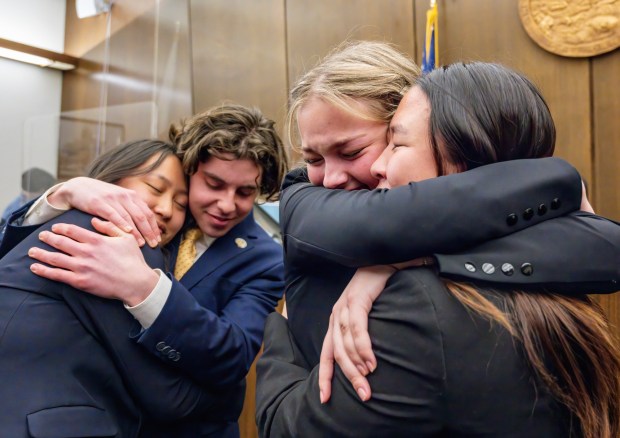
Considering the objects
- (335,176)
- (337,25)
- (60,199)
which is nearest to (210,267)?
(60,199)

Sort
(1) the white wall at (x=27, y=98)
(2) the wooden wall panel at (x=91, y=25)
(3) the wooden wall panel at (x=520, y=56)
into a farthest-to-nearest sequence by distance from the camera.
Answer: (1) the white wall at (x=27, y=98) < (2) the wooden wall panel at (x=91, y=25) < (3) the wooden wall panel at (x=520, y=56)

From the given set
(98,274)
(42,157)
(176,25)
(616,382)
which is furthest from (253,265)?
(42,157)

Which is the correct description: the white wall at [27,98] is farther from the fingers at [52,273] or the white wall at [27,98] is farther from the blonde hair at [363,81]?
the blonde hair at [363,81]

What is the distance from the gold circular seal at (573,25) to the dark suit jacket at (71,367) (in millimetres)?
2778

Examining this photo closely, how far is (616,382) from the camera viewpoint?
75 centimetres

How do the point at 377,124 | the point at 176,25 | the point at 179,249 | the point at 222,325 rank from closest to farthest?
the point at 377,124 → the point at 222,325 → the point at 179,249 → the point at 176,25

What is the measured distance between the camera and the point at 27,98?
17.7ft

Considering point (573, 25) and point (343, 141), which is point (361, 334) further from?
point (573, 25)

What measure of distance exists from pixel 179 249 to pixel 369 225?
2.87 feet

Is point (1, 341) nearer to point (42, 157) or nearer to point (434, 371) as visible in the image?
point (434, 371)

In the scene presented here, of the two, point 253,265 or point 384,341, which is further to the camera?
point 253,265

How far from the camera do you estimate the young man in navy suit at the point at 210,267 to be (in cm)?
109

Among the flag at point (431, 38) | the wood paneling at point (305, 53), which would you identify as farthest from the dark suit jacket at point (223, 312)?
the flag at point (431, 38)

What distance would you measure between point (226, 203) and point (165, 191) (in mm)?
157
